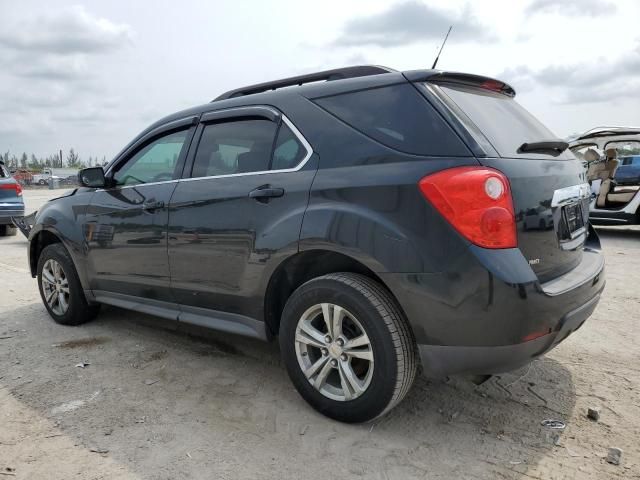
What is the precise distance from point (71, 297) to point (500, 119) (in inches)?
142

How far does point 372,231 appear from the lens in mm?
2451

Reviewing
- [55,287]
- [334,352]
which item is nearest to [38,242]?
[55,287]

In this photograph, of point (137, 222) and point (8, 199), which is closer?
point (137, 222)

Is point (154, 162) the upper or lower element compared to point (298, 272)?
upper

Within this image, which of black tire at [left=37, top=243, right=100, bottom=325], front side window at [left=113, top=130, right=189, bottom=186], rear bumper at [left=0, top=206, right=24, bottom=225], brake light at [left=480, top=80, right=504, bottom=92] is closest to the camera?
brake light at [left=480, top=80, right=504, bottom=92]

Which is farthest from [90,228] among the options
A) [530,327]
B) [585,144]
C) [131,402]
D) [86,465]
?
[585,144]

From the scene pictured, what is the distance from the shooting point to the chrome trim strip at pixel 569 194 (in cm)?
255

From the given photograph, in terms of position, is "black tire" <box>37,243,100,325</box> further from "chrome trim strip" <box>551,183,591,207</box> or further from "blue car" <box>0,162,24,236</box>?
"blue car" <box>0,162,24,236</box>

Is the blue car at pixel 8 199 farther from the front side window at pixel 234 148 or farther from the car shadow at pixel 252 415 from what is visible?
the front side window at pixel 234 148

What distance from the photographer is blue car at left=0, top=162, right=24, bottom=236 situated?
1058 centimetres

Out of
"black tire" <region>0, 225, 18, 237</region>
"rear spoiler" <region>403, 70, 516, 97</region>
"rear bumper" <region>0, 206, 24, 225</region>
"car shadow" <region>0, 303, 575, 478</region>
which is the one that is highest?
"rear spoiler" <region>403, 70, 516, 97</region>

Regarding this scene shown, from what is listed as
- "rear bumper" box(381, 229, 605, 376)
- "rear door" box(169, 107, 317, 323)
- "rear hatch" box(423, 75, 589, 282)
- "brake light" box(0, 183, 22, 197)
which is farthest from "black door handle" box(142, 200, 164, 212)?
"brake light" box(0, 183, 22, 197)

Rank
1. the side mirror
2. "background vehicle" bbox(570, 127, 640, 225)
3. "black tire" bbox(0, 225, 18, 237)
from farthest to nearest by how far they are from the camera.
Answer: "black tire" bbox(0, 225, 18, 237)
"background vehicle" bbox(570, 127, 640, 225)
the side mirror

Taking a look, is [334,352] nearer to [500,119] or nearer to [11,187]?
[500,119]
